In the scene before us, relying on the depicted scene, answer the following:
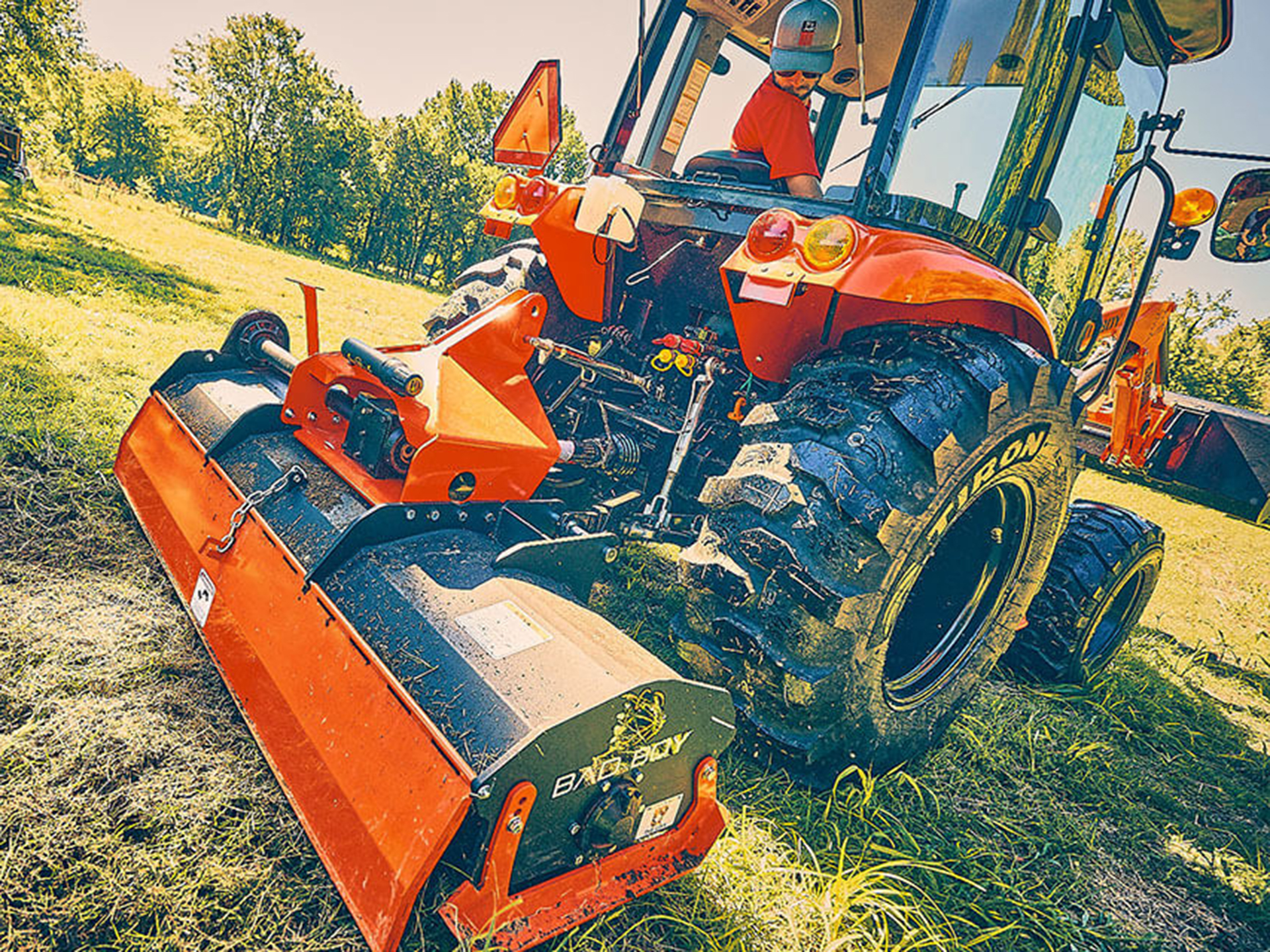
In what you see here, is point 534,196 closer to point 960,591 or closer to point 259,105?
point 960,591

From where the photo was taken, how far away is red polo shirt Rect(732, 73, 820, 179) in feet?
9.47

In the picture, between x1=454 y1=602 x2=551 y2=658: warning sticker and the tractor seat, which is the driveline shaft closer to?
x1=454 y1=602 x2=551 y2=658: warning sticker

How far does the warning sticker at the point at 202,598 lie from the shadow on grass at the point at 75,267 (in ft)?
18.4

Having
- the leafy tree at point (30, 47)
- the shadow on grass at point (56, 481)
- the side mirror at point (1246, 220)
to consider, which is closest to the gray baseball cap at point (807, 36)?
the side mirror at point (1246, 220)

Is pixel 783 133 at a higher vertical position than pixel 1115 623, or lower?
higher

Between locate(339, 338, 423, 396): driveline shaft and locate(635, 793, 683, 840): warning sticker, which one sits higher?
locate(339, 338, 423, 396): driveline shaft

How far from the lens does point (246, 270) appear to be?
13047 millimetres

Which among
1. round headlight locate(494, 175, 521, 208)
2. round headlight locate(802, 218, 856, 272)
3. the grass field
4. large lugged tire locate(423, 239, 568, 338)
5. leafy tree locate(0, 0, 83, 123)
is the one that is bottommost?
the grass field

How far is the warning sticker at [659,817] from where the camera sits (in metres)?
1.56

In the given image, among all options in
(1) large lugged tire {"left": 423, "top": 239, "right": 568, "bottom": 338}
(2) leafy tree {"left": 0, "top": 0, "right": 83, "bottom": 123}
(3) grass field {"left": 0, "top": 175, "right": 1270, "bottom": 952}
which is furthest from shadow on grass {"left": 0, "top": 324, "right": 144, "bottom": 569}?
(2) leafy tree {"left": 0, "top": 0, "right": 83, "bottom": 123}

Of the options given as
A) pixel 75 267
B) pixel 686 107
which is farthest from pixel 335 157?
pixel 686 107

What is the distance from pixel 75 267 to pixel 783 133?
8207 millimetres

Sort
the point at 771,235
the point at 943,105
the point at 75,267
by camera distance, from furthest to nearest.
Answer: the point at 75,267 < the point at 943,105 < the point at 771,235

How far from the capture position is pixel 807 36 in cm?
264
